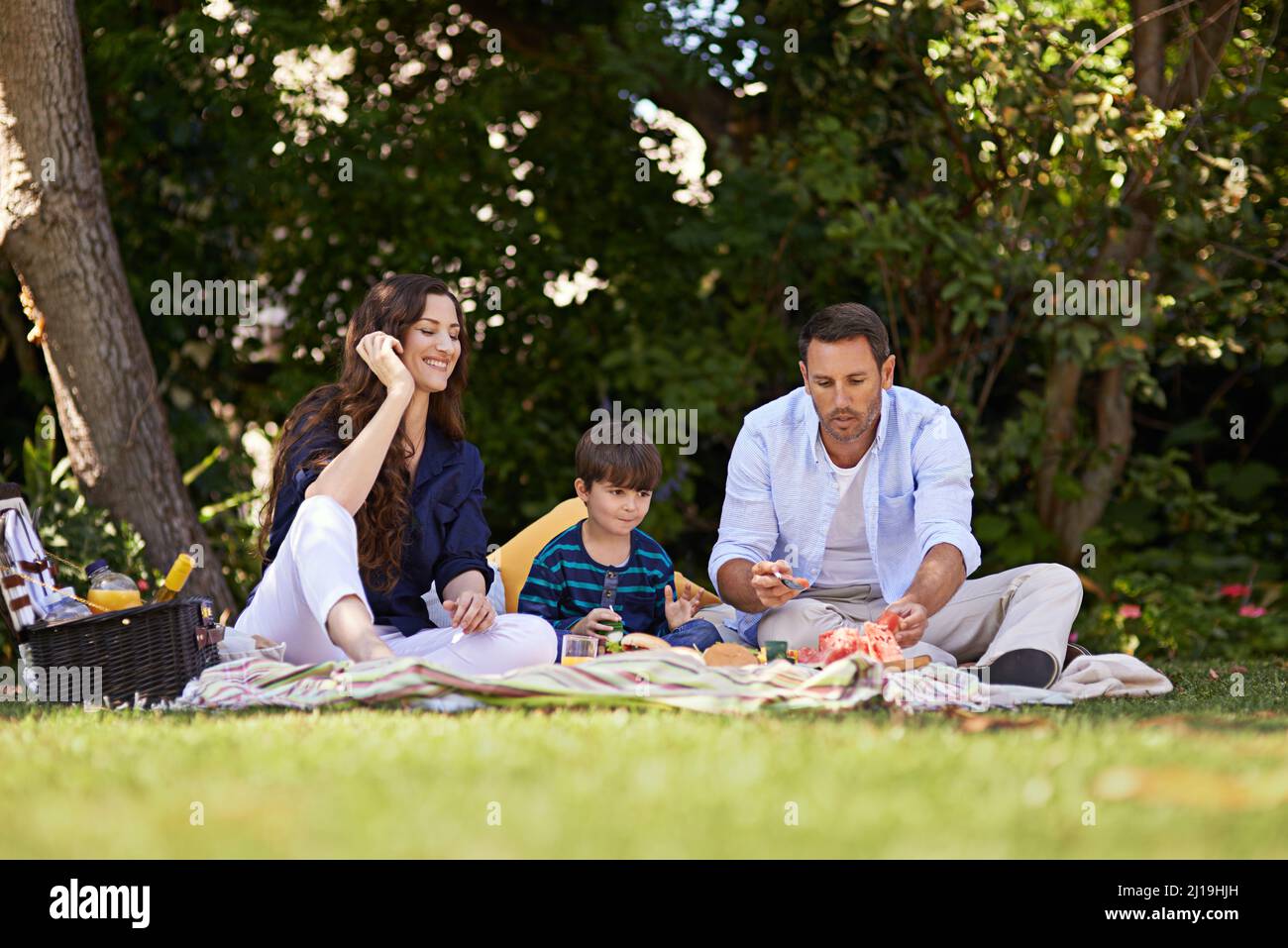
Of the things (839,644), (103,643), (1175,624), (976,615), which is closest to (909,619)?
(839,644)

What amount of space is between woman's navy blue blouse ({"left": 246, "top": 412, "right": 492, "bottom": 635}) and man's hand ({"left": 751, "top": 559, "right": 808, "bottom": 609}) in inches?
35.6

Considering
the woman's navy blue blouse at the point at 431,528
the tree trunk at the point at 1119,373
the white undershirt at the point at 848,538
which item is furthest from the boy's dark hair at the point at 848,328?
the tree trunk at the point at 1119,373

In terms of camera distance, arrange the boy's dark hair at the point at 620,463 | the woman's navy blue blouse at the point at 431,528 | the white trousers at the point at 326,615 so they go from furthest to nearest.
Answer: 1. the boy's dark hair at the point at 620,463
2. the woman's navy blue blouse at the point at 431,528
3. the white trousers at the point at 326,615

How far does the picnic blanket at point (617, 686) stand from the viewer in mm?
3592

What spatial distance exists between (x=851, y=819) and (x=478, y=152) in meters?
6.07

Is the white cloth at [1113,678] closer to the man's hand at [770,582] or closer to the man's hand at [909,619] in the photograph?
the man's hand at [909,619]

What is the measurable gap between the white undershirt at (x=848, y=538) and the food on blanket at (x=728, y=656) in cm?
44

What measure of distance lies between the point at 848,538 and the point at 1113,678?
97 cm

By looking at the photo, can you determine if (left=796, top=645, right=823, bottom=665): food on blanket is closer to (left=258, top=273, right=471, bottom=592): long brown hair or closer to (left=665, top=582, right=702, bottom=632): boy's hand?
(left=665, top=582, right=702, bottom=632): boy's hand

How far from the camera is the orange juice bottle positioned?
4246 millimetres

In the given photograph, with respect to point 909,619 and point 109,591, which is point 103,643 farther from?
point 909,619

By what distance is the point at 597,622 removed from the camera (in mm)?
4680
